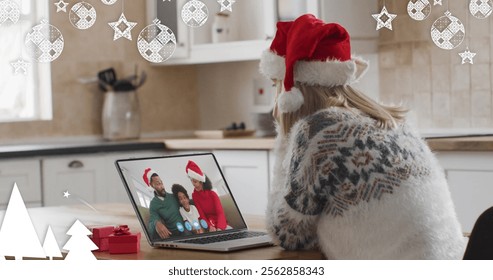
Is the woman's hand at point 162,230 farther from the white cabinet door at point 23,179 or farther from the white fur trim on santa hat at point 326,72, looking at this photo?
the white cabinet door at point 23,179

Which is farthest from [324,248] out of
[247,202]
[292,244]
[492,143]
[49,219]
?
[247,202]

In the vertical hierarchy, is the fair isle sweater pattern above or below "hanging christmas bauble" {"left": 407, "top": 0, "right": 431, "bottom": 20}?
below

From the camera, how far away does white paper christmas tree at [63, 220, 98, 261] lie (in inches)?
70.0

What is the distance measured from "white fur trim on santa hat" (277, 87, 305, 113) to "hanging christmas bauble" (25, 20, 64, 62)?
6.70 ft

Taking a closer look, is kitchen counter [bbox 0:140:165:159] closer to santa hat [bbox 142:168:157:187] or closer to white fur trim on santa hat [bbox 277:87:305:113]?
santa hat [bbox 142:168:157:187]

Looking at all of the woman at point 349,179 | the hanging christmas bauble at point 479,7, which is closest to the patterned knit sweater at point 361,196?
the woman at point 349,179

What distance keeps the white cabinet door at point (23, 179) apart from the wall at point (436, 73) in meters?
Answer: 1.49

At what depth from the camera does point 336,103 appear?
1.84 meters

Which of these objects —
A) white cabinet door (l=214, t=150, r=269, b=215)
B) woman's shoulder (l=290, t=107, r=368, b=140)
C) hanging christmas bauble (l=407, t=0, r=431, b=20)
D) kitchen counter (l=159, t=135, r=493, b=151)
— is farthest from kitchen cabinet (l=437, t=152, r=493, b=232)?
woman's shoulder (l=290, t=107, r=368, b=140)

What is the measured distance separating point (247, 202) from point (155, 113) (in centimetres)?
102

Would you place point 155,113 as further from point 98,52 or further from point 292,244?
point 292,244

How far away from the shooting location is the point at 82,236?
1.82 m

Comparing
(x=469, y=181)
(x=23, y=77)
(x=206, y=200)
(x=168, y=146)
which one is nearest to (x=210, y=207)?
(x=206, y=200)

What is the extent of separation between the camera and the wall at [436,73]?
12.4 ft
